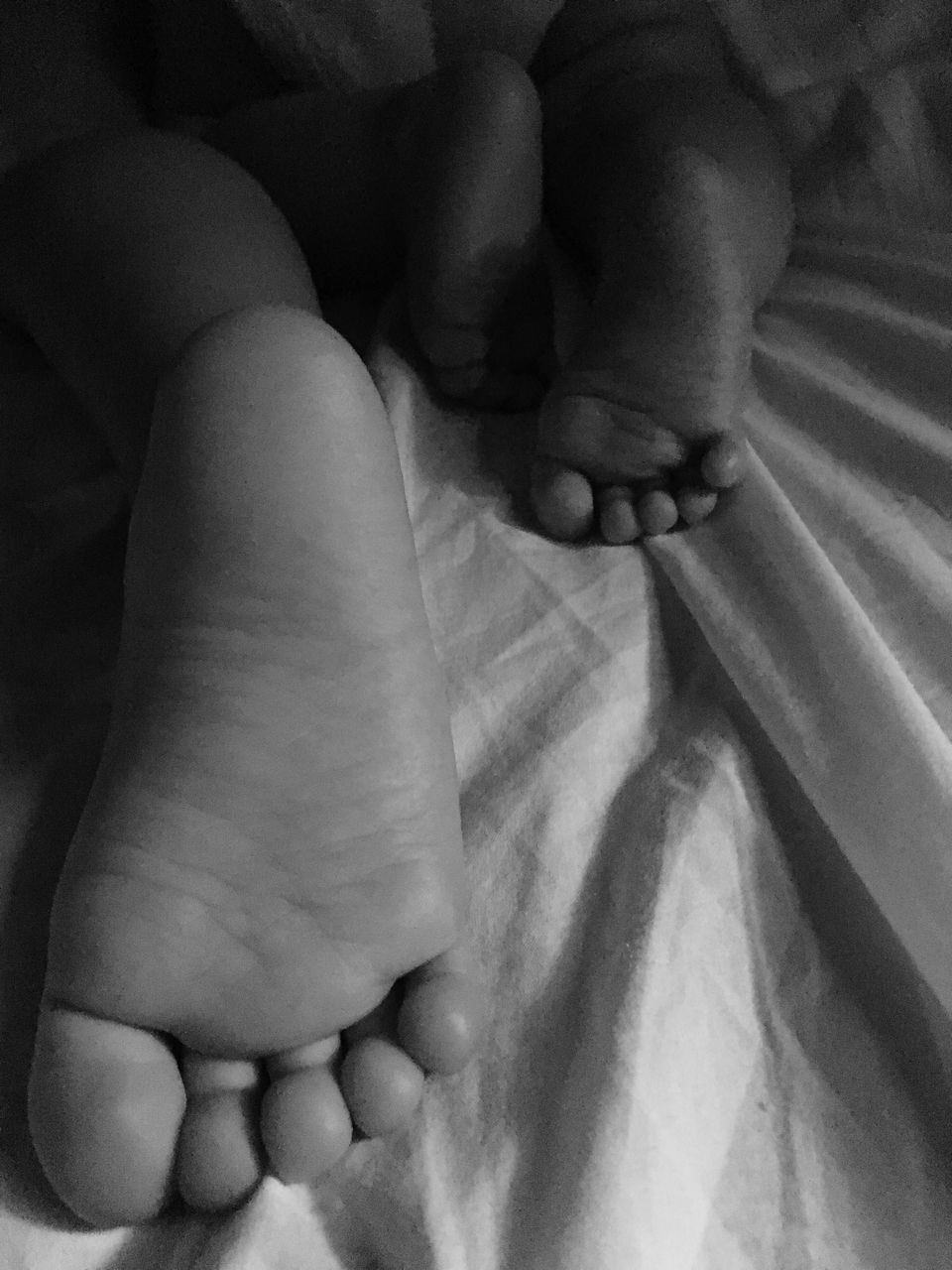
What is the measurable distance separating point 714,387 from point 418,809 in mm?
263

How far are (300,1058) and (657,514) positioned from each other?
0.28 m

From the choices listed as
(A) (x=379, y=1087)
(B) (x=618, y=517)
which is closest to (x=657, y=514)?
(B) (x=618, y=517)

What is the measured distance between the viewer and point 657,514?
527mm

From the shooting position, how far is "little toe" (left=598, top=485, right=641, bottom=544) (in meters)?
0.53

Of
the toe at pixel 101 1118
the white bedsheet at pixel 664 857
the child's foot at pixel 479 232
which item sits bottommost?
the white bedsheet at pixel 664 857

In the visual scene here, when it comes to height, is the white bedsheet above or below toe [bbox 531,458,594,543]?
below

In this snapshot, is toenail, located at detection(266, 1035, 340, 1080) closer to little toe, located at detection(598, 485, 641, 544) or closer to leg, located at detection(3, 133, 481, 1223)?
leg, located at detection(3, 133, 481, 1223)

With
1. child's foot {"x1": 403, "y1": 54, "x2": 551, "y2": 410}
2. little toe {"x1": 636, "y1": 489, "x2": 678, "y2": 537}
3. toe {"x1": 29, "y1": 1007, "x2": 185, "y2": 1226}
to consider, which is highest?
child's foot {"x1": 403, "y1": 54, "x2": 551, "y2": 410}

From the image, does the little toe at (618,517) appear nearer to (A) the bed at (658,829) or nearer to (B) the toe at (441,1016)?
(A) the bed at (658,829)

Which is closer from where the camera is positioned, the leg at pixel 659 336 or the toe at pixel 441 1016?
the toe at pixel 441 1016

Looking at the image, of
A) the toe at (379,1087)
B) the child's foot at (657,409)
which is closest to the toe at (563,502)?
the child's foot at (657,409)

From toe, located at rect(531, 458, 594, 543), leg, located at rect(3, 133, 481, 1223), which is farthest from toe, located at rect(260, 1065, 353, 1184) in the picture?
toe, located at rect(531, 458, 594, 543)

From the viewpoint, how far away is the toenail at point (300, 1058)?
0.36 meters

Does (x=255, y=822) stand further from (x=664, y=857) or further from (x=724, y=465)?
(x=724, y=465)
